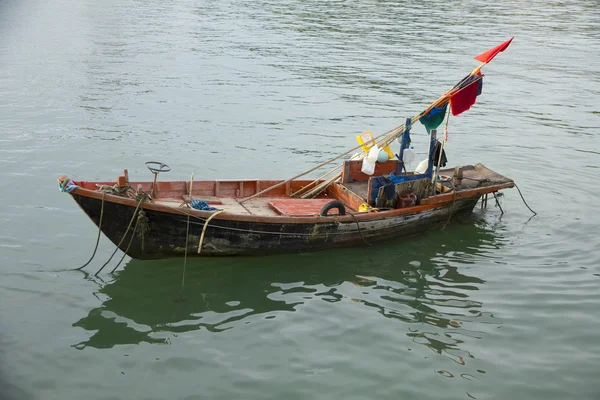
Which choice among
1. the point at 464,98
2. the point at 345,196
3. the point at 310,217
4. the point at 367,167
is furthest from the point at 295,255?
the point at 464,98

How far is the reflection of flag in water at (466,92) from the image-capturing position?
11953mm

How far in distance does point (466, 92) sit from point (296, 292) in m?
4.80

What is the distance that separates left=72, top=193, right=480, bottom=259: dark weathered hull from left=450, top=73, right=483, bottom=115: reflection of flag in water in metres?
2.12

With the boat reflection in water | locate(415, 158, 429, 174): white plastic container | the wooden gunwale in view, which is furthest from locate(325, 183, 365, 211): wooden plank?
locate(415, 158, 429, 174): white plastic container

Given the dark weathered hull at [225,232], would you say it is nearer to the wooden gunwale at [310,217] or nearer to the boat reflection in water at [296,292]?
the wooden gunwale at [310,217]

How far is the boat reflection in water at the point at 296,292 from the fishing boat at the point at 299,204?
316 mm

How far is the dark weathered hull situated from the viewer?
1019 centimetres

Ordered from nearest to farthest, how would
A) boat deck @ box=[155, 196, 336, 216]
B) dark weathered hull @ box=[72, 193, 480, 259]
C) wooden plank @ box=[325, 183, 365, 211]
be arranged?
dark weathered hull @ box=[72, 193, 480, 259] → boat deck @ box=[155, 196, 336, 216] → wooden plank @ box=[325, 183, 365, 211]

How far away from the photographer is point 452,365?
8.77 metres

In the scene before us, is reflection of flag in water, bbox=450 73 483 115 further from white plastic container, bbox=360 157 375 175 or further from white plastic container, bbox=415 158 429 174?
white plastic container, bbox=360 157 375 175

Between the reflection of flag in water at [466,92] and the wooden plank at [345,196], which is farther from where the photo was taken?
the wooden plank at [345,196]

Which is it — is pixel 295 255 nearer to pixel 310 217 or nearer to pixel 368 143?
pixel 310 217

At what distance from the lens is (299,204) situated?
12109 mm

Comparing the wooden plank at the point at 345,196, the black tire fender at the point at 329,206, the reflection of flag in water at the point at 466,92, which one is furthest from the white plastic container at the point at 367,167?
the reflection of flag in water at the point at 466,92
